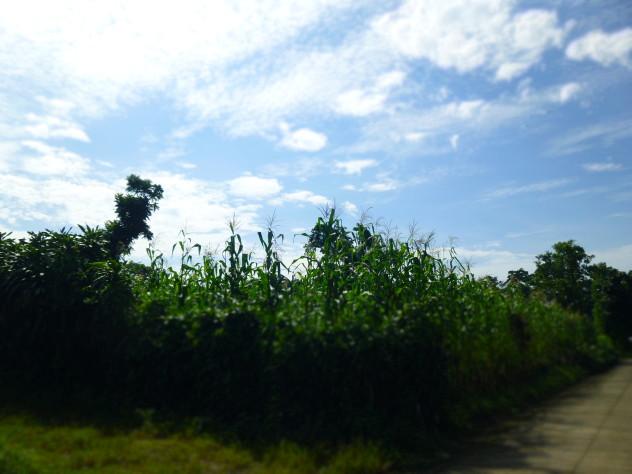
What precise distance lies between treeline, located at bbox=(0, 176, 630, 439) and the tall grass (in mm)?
21

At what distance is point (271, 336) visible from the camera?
7.05 m

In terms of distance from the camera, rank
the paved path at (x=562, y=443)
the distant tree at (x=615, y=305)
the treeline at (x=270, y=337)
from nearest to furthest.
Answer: the paved path at (x=562, y=443), the treeline at (x=270, y=337), the distant tree at (x=615, y=305)

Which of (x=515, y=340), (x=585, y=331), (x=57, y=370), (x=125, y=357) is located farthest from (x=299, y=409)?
(x=585, y=331)

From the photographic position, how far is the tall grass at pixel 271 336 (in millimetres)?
6398

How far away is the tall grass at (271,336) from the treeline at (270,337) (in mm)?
21

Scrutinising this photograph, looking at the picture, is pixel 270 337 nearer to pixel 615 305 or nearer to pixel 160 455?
pixel 160 455

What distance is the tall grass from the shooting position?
6398 mm

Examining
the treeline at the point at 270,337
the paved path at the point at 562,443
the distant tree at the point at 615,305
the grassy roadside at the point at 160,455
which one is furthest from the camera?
the distant tree at the point at 615,305

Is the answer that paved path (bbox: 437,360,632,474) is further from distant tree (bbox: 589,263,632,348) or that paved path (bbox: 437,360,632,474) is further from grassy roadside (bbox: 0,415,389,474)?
distant tree (bbox: 589,263,632,348)

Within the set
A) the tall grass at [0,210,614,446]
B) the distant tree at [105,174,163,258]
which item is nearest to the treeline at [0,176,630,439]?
the tall grass at [0,210,614,446]

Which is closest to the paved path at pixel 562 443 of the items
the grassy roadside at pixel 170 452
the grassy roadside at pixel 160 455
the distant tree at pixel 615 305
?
the grassy roadside at pixel 170 452

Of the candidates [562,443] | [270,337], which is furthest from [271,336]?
[562,443]

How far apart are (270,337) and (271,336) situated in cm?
2

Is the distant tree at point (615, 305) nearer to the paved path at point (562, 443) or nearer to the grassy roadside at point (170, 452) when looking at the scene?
the paved path at point (562, 443)
